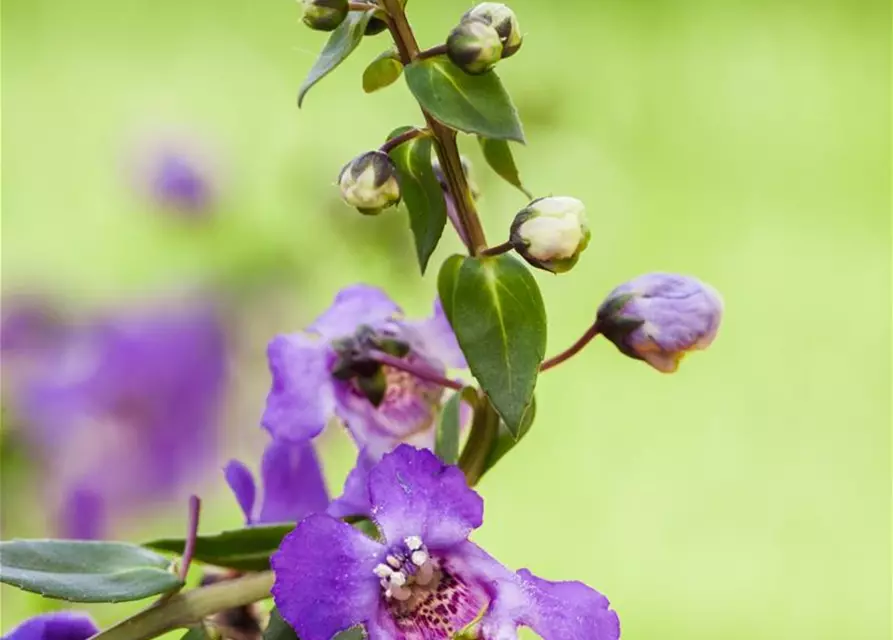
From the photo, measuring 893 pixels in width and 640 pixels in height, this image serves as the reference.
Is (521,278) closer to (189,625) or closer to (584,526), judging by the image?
(189,625)

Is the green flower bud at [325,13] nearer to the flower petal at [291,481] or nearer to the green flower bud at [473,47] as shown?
the green flower bud at [473,47]

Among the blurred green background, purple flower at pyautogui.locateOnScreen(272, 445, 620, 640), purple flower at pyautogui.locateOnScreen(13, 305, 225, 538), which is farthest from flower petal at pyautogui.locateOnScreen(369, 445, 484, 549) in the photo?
the blurred green background

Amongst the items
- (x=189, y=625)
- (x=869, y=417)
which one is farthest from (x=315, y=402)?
(x=869, y=417)

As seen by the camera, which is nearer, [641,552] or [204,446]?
[204,446]

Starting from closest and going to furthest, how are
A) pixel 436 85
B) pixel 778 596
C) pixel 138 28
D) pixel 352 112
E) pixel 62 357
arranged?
pixel 436 85
pixel 62 357
pixel 778 596
pixel 352 112
pixel 138 28

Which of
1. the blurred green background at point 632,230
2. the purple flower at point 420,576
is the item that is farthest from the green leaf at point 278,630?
the blurred green background at point 632,230

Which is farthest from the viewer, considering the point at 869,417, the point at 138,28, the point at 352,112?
the point at 138,28
